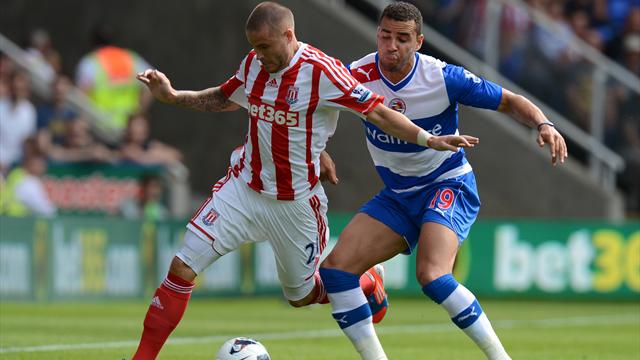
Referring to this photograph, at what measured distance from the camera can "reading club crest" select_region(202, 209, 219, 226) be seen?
848 cm

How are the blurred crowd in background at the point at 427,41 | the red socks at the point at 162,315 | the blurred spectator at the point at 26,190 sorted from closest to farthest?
1. the red socks at the point at 162,315
2. the blurred spectator at the point at 26,190
3. the blurred crowd in background at the point at 427,41

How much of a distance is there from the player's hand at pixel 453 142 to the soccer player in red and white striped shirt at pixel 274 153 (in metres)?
0.11

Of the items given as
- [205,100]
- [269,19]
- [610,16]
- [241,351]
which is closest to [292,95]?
[269,19]

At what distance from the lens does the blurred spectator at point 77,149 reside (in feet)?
60.3

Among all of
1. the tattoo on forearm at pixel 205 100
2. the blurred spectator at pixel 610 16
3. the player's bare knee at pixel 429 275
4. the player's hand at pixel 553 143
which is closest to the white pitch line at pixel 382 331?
the tattoo on forearm at pixel 205 100

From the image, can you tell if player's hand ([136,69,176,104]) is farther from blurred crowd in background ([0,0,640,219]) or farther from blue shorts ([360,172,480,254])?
blurred crowd in background ([0,0,640,219])

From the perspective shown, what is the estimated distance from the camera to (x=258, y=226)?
862 centimetres

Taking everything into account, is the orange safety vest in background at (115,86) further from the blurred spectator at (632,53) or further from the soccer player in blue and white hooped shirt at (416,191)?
the soccer player in blue and white hooped shirt at (416,191)

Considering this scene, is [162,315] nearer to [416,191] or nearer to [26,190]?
[416,191]

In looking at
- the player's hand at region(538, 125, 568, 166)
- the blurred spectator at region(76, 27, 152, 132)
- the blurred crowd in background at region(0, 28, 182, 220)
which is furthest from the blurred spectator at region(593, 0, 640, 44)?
the player's hand at region(538, 125, 568, 166)

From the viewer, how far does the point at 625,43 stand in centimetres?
2078

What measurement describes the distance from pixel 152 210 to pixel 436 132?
10.2m

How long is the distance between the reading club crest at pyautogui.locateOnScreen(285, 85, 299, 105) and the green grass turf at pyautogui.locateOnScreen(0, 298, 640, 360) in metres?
2.86

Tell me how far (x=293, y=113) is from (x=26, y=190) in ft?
32.3
